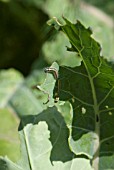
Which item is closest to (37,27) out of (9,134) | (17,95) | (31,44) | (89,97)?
(31,44)

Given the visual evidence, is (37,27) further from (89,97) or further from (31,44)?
(89,97)

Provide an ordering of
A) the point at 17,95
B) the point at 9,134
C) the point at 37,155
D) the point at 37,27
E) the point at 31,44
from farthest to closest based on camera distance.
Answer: the point at 31,44, the point at 37,27, the point at 17,95, the point at 9,134, the point at 37,155

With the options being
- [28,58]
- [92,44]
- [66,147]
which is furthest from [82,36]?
[28,58]

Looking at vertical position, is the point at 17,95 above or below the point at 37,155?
above

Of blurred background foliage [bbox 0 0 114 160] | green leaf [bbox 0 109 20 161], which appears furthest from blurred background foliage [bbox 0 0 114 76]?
green leaf [bbox 0 109 20 161]

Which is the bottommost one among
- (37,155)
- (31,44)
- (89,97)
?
(37,155)

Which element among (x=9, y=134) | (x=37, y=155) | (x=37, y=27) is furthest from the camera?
(x=37, y=27)
